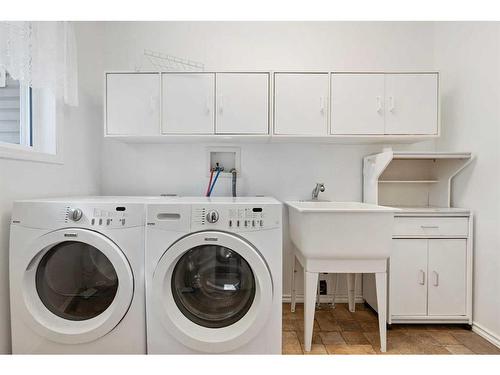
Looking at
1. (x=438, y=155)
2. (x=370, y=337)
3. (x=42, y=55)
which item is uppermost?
(x=42, y=55)

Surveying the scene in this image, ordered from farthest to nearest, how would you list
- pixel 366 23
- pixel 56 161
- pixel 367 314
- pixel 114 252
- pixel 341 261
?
pixel 366 23, pixel 367 314, pixel 56 161, pixel 341 261, pixel 114 252

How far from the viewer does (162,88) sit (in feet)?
7.53

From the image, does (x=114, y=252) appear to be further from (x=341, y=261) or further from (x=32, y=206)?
(x=341, y=261)

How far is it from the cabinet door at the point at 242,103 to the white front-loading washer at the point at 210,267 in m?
0.81

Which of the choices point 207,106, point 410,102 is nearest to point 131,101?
point 207,106

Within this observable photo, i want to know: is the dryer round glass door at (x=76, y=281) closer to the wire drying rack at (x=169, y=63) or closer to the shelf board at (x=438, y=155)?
the wire drying rack at (x=169, y=63)

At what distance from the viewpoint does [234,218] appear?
1649mm

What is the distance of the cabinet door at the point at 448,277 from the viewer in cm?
219


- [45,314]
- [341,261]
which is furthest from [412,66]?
[45,314]

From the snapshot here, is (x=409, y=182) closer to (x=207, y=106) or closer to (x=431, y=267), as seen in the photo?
(x=431, y=267)

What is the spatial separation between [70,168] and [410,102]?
2.45 meters

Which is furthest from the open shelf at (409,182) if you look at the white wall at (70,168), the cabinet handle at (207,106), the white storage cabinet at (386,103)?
the white wall at (70,168)

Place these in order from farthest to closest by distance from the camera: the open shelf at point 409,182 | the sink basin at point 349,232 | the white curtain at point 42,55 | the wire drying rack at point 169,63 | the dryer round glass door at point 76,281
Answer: the wire drying rack at point 169,63
the open shelf at point 409,182
the sink basin at point 349,232
the dryer round glass door at point 76,281
the white curtain at point 42,55

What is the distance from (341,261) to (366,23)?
6.56 ft
